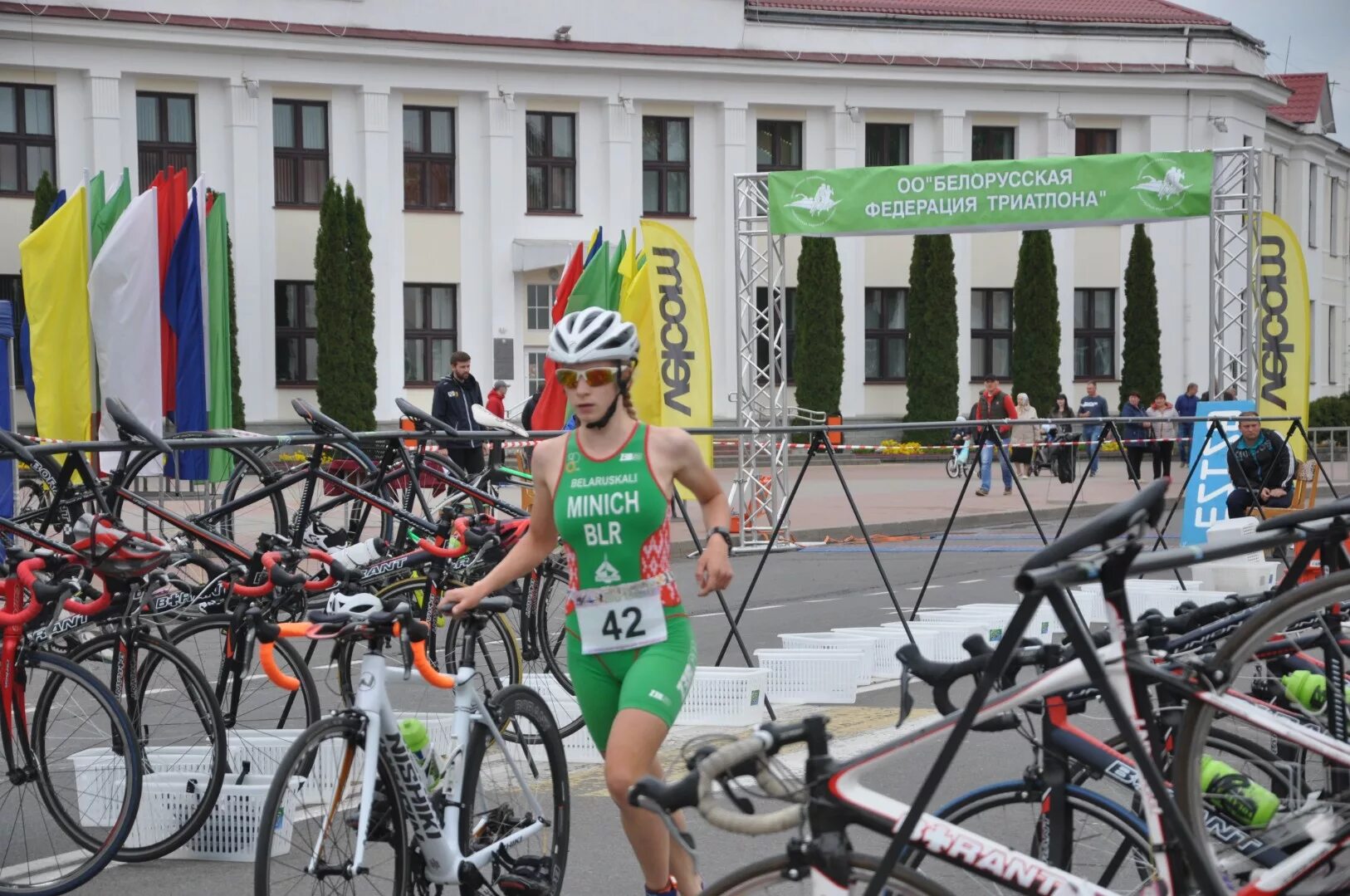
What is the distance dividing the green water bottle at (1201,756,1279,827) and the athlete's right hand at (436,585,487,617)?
2.28 metres

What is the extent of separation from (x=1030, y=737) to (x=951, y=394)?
37.8 m

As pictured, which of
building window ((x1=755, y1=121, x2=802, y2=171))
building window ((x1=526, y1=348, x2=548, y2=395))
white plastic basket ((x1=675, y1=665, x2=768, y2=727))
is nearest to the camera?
white plastic basket ((x1=675, y1=665, x2=768, y2=727))

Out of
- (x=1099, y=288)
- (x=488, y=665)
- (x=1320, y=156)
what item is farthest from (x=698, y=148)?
(x=488, y=665)

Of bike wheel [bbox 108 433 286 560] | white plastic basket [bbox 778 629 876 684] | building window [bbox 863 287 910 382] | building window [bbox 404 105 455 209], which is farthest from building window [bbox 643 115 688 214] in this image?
white plastic basket [bbox 778 629 876 684]

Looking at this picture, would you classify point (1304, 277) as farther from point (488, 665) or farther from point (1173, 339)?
point (1173, 339)

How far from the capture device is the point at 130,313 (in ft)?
50.7

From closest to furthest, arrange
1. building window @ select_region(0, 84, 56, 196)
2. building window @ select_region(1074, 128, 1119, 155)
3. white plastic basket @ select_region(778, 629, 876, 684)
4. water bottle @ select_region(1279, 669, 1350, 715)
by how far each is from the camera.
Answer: water bottle @ select_region(1279, 669, 1350, 715) → white plastic basket @ select_region(778, 629, 876, 684) → building window @ select_region(0, 84, 56, 196) → building window @ select_region(1074, 128, 1119, 155)

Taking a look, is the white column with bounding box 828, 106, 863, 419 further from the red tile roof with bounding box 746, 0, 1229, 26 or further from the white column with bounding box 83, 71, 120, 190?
the white column with bounding box 83, 71, 120, 190

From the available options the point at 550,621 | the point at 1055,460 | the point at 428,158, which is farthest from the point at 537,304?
the point at 550,621

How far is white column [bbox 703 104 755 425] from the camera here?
129 feet

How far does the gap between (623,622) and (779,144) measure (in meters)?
36.6

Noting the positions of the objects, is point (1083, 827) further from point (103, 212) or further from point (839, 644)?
point (103, 212)

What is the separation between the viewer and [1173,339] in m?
42.7

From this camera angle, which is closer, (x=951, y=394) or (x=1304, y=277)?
(x=1304, y=277)
